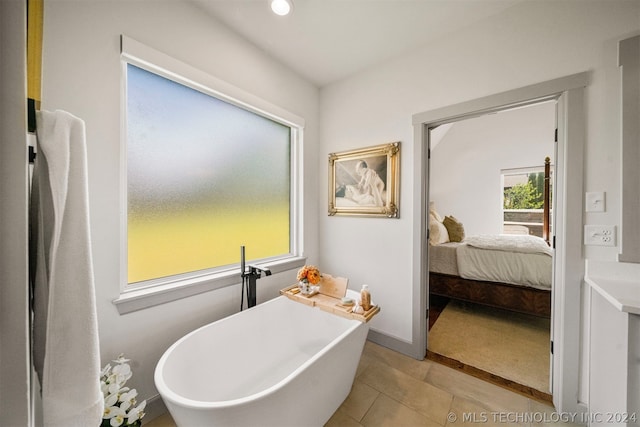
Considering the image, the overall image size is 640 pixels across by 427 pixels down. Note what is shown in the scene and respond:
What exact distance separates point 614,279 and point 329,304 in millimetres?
1727

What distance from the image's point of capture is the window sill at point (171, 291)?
53.7 inches

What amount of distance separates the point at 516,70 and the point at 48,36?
2.77m

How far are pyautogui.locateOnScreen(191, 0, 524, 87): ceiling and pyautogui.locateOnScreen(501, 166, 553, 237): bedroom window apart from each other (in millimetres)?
4064

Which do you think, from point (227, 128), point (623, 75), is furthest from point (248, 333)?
point (623, 75)

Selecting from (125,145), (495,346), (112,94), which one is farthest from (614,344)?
(112,94)

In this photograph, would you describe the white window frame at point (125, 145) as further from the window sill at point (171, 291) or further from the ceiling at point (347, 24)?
the ceiling at point (347, 24)

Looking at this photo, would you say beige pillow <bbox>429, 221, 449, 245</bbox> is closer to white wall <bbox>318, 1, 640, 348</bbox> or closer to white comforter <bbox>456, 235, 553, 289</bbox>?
white comforter <bbox>456, 235, 553, 289</bbox>

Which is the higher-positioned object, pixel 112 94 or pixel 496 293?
pixel 112 94

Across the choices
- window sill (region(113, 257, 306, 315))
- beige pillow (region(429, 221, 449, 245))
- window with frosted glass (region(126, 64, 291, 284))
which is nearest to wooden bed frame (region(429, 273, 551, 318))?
beige pillow (region(429, 221, 449, 245))

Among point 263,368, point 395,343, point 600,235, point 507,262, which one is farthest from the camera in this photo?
point 507,262

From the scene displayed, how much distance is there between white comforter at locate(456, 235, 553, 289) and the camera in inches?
98.7

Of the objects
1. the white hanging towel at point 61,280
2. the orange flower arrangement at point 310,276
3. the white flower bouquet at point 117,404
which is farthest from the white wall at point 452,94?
the white hanging towel at point 61,280

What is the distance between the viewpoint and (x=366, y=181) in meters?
2.39

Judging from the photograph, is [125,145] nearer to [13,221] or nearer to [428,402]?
[13,221]
